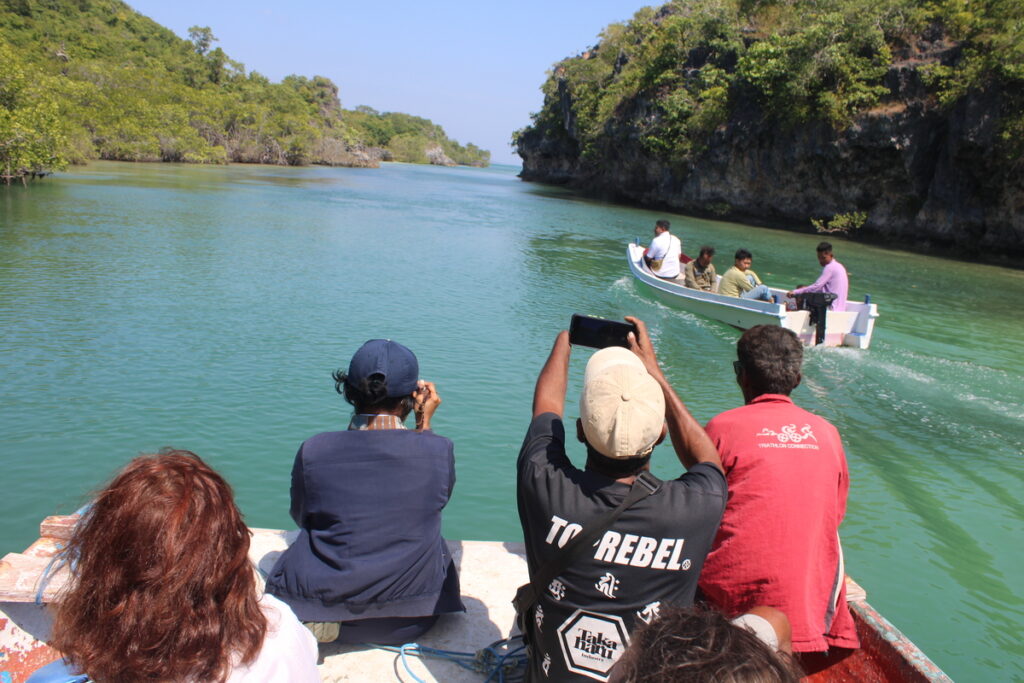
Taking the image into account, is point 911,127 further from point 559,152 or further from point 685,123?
point 559,152

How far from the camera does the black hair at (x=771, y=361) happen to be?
9.59ft

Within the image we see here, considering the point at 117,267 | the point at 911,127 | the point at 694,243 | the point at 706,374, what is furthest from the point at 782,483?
the point at 911,127

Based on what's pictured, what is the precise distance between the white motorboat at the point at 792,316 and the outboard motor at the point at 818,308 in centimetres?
2

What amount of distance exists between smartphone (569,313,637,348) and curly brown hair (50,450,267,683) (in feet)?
5.67

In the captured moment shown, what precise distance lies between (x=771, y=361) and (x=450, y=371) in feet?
22.7

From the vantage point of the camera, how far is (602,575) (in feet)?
6.60

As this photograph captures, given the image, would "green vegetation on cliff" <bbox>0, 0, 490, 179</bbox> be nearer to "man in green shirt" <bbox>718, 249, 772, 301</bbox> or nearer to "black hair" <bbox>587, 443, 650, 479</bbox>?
"man in green shirt" <bbox>718, 249, 772, 301</bbox>

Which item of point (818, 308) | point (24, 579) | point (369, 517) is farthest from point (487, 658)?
point (818, 308)

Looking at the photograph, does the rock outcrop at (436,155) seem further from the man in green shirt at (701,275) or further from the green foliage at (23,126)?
the man in green shirt at (701,275)

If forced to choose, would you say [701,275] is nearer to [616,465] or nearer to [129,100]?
[616,465]

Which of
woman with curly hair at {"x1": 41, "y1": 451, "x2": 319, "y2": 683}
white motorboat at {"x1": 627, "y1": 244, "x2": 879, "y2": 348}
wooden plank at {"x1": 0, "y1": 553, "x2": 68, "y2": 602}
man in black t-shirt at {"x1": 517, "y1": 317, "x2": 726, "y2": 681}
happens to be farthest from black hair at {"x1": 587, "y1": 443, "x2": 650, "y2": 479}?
white motorboat at {"x1": 627, "y1": 244, "x2": 879, "y2": 348}

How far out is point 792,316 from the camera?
11234 millimetres

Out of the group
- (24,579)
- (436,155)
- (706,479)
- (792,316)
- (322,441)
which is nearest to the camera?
(706,479)

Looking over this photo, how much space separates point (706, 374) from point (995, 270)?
19801mm
